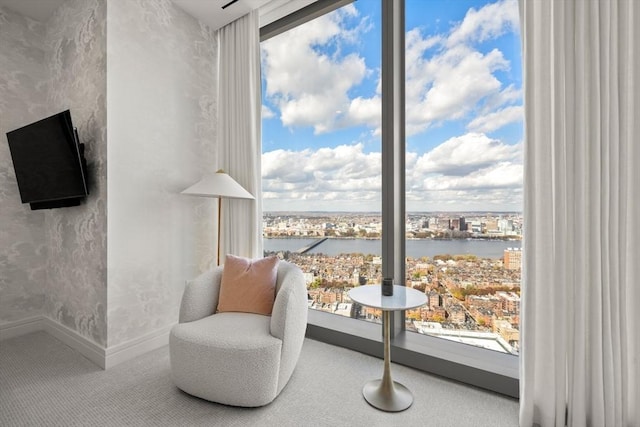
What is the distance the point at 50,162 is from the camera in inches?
87.4

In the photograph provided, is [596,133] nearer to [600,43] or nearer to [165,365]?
[600,43]

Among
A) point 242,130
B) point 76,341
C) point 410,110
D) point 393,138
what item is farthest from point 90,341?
point 410,110

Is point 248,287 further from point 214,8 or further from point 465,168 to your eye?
point 214,8

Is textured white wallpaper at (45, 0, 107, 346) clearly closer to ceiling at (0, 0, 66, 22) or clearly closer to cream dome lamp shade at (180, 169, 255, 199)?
ceiling at (0, 0, 66, 22)

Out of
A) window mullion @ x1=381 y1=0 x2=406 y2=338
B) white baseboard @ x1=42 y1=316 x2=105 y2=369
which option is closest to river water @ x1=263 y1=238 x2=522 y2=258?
window mullion @ x1=381 y1=0 x2=406 y2=338

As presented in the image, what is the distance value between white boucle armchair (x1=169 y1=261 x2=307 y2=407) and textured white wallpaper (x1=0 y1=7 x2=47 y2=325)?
1.96 meters

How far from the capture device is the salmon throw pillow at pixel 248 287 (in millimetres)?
1985

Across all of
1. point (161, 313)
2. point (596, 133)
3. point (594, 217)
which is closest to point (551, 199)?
point (594, 217)

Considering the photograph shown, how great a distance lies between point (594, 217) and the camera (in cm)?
133

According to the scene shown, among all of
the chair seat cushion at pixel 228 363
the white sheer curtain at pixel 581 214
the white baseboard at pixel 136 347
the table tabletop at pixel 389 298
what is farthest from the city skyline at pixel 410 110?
the white baseboard at pixel 136 347

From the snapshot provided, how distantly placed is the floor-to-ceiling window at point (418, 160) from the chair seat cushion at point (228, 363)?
1.11 meters

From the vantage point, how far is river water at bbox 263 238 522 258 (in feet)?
6.33

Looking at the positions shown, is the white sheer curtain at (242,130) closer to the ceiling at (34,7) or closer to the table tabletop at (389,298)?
the table tabletop at (389,298)

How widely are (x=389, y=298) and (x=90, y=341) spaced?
2.27m
